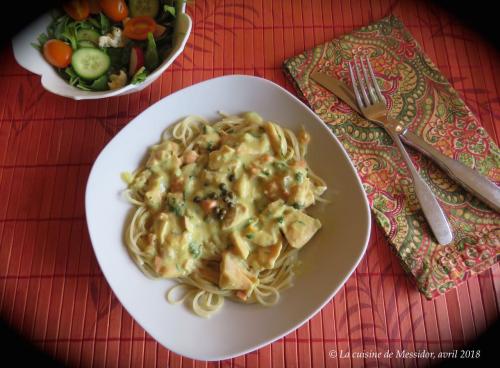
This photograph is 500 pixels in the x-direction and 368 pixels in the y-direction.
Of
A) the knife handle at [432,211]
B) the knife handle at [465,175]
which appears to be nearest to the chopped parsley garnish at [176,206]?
the knife handle at [432,211]

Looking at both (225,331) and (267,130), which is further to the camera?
(267,130)

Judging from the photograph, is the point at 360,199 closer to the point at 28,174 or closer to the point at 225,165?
the point at 225,165

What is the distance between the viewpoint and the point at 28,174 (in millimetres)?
2570

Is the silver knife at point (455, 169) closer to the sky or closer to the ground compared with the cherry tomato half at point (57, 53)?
closer to the ground

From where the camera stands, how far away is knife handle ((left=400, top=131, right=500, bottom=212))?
7.45 ft

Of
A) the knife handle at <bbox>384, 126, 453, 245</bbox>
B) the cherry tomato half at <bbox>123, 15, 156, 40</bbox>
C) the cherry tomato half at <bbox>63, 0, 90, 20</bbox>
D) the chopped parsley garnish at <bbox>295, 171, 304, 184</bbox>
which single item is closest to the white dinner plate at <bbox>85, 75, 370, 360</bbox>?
the chopped parsley garnish at <bbox>295, 171, 304, 184</bbox>

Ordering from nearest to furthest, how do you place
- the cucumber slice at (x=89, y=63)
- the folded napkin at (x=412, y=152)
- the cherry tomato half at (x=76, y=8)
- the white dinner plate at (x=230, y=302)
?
the white dinner plate at (x=230, y=302) < the folded napkin at (x=412, y=152) < the cucumber slice at (x=89, y=63) < the cherry tomato half at (x=76, y=8)

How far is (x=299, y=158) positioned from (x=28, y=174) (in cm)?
173

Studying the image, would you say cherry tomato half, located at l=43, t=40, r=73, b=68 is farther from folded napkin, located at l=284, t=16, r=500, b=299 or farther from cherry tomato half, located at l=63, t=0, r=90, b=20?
folded napkin, located at l=284, t=16, r=500, b=299

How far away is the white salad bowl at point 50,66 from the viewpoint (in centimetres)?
231

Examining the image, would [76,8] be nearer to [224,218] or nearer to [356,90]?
[224,218]

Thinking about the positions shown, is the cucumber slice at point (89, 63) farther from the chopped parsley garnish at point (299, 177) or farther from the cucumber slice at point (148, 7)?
the chopped parsley garnish at point (299, 177)

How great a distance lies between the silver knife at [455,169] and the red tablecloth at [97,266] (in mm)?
412

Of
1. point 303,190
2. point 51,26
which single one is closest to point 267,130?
point 303,190
